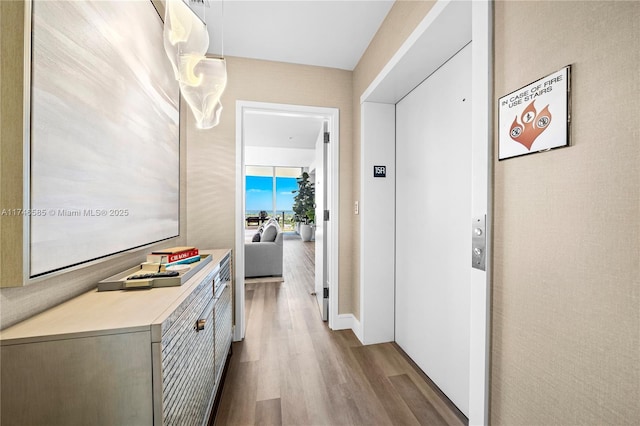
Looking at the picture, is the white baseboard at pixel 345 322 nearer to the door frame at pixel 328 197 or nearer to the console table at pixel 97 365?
the door frame at pixel 328 197

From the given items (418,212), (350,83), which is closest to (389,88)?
(350,83)

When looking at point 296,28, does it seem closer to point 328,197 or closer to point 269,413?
point 328,197

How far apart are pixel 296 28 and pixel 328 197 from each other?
148 cm

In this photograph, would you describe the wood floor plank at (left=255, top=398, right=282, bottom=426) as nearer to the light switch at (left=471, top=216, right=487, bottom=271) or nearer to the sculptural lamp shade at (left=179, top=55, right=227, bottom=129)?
the light switch at (left=471, top=216, right=487, bottom=271)

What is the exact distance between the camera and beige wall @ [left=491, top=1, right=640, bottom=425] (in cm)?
60

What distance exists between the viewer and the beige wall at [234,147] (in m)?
2.25

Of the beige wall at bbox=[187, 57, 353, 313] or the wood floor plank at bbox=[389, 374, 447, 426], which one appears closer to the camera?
the wood floor plank at bbox=[389, 374, 447, 426]

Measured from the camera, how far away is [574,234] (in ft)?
2.31

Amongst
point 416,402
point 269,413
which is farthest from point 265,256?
point 416,402

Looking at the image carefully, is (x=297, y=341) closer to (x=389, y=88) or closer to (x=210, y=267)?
(x=210, y=267)

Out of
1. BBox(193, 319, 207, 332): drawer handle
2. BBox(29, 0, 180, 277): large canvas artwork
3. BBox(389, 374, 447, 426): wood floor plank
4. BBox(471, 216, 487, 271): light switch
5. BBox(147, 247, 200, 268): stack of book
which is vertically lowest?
BBox(389, 374, 447, 426): wood floor plank

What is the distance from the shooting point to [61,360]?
2.26 ft

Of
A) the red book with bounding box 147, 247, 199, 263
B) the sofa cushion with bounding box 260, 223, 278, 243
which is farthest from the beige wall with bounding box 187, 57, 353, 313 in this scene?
the sofa cushion with bounding box 260, 223, 278, 243

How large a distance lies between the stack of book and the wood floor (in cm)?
92
